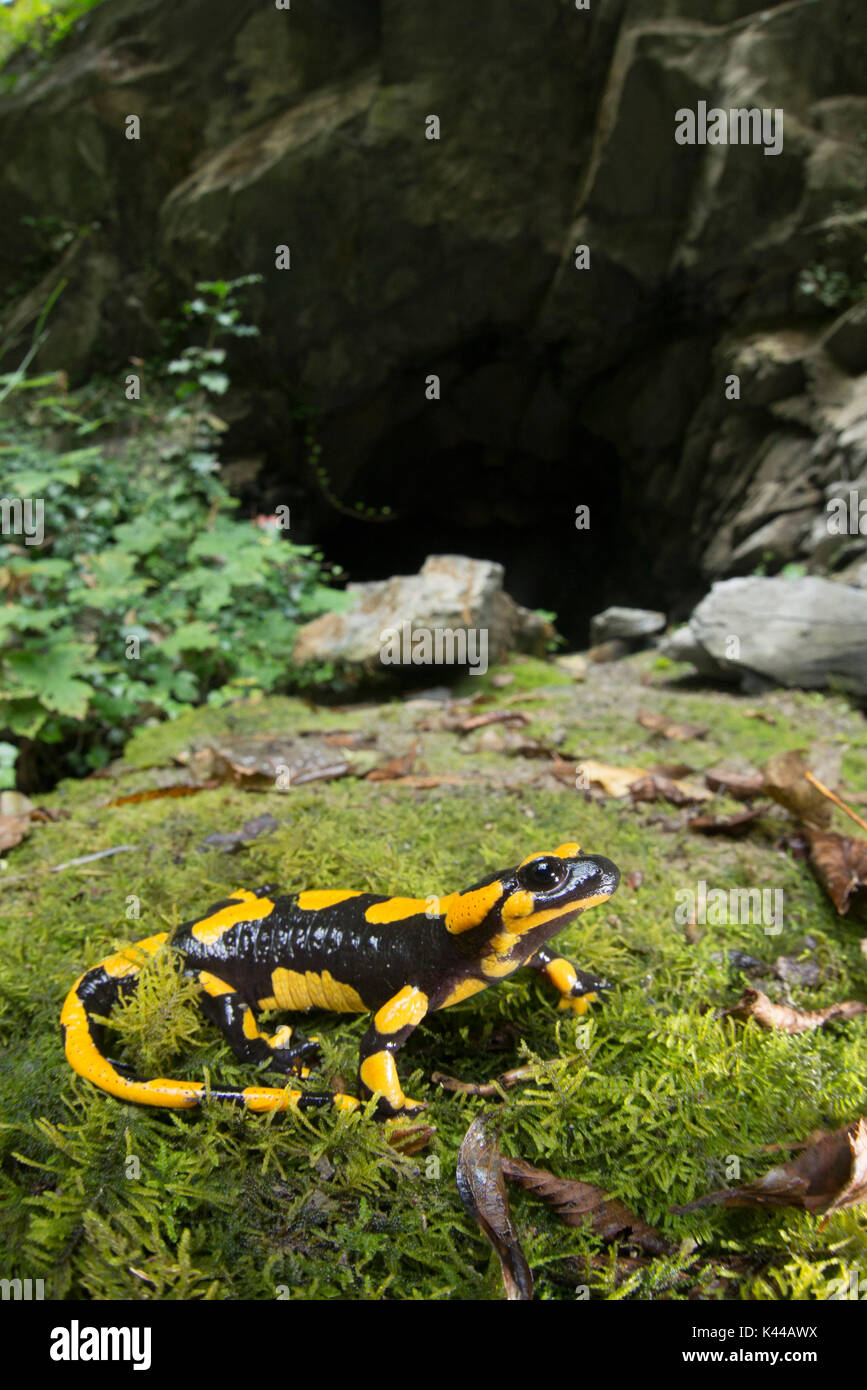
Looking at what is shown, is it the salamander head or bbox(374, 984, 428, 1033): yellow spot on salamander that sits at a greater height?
the salamander head

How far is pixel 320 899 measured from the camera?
1640mm

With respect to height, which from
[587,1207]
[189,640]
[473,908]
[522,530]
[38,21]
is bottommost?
[587,1207]

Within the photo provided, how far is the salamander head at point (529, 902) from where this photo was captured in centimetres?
134

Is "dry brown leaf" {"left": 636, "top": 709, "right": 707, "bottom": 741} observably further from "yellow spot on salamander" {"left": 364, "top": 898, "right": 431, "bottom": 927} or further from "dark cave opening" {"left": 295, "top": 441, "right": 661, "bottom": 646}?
"dark cave opening" {"left": 295, "top": 441, "right": 661, "bottom": 646}

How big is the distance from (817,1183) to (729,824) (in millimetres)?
1490

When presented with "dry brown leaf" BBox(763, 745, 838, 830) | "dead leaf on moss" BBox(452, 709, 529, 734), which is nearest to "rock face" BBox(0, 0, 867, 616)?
"dead leaf on moss" BBox(452, 709, 529, 734)

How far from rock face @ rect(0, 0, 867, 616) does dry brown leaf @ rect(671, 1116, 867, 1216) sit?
23.5 ft

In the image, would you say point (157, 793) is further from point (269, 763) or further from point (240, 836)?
point (240, 836)

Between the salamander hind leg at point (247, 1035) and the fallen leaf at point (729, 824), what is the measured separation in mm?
1632

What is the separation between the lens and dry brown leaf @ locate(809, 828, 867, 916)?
1.95 metres

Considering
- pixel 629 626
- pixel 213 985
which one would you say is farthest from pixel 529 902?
pixel 629 626

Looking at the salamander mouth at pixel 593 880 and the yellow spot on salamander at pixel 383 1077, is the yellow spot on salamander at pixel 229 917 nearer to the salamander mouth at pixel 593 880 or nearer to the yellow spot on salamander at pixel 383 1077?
the yellow spot on salamander at pixel 383 1077

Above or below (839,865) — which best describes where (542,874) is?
above

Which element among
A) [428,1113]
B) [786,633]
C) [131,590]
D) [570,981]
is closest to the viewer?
[428,1113]
